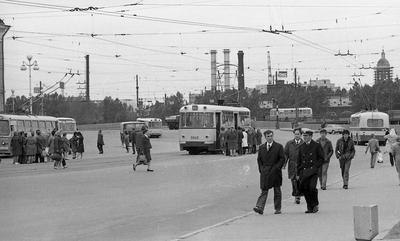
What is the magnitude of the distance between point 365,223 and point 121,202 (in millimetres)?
7420

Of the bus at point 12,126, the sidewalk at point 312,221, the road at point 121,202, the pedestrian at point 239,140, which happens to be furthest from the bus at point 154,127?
the sidewalk at point 312,221

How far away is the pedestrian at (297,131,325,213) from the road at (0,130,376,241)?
84 cm

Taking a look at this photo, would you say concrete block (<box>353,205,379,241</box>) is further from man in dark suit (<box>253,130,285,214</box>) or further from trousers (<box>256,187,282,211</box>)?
trousers (<box>256,187,282,211</box>)

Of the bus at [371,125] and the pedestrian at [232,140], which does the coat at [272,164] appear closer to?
the pedestrian at [232,140]

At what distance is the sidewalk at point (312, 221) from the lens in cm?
1022

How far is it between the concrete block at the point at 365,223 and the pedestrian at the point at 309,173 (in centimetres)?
342

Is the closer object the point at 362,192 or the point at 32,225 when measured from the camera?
the point at 32,225

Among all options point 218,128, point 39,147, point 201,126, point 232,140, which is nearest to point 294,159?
point 39,147

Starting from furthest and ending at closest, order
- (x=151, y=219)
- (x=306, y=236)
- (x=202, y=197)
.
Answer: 1. (x=202, y=197)
2. (x=151, y=219)
3. (x=306, y=236)

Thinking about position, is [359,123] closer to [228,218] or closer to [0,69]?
[0,69]

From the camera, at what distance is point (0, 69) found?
5188 cm

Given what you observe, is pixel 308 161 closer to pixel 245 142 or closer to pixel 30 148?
pixel 30 148

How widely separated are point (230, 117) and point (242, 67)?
59.5 m

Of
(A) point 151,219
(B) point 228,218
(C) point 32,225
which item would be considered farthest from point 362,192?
(C) point 32,225
